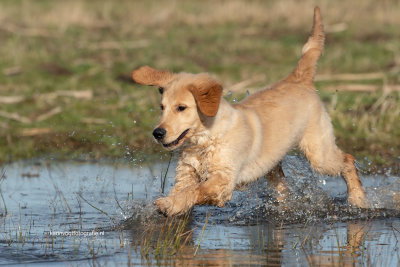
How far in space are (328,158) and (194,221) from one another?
163 cm

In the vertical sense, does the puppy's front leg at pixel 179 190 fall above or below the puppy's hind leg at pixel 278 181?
below

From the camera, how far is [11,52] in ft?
53.5

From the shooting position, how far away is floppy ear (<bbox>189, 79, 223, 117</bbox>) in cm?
571

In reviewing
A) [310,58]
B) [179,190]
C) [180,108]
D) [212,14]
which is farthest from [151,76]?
[212,14]

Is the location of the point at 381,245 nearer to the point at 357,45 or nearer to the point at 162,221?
the point at 162,221

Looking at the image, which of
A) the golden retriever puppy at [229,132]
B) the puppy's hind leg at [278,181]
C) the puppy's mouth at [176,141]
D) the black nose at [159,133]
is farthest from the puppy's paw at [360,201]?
the black nose at [159,133]

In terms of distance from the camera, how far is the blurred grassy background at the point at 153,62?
10.5 metres

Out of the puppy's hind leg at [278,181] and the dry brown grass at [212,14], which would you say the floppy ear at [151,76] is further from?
the dry brown grass at [212,14]

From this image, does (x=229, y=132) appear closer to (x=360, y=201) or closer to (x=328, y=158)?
(x=328, y=158)

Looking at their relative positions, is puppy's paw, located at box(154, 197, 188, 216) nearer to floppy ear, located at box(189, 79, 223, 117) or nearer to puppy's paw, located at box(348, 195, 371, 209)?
floppy ear, located at box(189, 79, 223, 117)

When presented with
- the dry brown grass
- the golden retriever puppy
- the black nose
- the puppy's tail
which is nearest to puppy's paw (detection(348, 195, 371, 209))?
the golden retriever puppy

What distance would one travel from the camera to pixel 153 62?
1617 cm

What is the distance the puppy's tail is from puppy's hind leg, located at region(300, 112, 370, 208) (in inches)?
17.4

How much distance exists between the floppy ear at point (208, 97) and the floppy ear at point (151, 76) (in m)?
0.52
